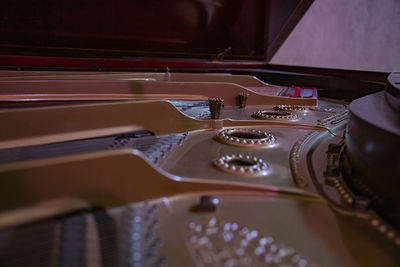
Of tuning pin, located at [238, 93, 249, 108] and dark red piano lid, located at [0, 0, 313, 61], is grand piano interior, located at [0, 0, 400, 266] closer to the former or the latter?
tuning pin, located at [238, 93, 249, 108]

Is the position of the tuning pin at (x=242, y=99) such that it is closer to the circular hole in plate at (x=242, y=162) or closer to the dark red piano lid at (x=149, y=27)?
the circular hole in plate at (x=242, y=162)

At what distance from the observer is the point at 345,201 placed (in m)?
0.77

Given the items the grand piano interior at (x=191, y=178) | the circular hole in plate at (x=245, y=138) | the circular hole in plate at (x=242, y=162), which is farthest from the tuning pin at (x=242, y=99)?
the circular hole in plate at (x=242, y=162)

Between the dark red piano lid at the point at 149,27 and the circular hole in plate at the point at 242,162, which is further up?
the dark red piano lid at the point at 149,27

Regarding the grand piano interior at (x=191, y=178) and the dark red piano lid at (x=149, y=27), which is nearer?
the grand piano interior at (x=191, y=178)

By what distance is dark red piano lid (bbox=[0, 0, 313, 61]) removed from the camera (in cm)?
279

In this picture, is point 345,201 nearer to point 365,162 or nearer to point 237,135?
point 365,162

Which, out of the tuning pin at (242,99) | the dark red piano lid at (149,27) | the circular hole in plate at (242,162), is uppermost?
the dark red piano lid at (149,27)

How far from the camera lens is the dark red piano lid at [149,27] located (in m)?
2.79

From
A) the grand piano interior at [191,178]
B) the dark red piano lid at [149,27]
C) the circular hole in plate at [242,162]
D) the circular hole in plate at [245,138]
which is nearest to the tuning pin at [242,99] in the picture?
the grand piano interior at [191,178]

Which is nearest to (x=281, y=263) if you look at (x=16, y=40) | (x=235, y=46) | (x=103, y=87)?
(x=103, y=87)

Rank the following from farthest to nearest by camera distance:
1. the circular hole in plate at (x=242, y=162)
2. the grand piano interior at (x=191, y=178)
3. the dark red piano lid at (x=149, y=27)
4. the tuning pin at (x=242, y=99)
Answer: the dark red piano lid at (x=149, y=27), the tuning pin at (x=242, y=99), the circular hole in plate at (x=242, y=162), the grand piano interior at (x=191, y=178)

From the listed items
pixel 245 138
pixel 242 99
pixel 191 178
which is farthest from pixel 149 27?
pixel 191 178

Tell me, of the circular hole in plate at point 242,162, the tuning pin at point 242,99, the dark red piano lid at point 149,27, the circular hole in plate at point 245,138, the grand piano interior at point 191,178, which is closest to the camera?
the grand piano interior at point 191,178
